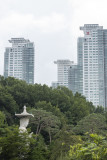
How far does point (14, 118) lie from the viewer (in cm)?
3186

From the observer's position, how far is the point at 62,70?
347 ft

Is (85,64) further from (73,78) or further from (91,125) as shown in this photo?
(91,125)

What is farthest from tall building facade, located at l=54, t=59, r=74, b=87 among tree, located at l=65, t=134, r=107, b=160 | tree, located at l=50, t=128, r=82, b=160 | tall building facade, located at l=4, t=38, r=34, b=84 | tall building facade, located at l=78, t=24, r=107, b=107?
tree, located at l=65, t=134, r=107, b=160

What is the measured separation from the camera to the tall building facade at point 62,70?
10400cm

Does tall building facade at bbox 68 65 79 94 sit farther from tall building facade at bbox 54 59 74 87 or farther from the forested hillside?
the forested hillside

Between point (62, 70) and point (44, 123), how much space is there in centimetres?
7818

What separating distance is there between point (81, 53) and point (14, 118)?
64030mm

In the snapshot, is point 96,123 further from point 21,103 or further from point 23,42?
point 23,42

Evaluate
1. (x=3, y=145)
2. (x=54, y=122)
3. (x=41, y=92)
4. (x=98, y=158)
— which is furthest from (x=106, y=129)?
(x=98, y=158)

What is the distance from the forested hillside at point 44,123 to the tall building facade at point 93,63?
159 feet

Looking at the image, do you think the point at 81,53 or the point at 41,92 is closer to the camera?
the point at 41,92

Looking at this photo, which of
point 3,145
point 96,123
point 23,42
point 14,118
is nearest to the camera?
point 3,145

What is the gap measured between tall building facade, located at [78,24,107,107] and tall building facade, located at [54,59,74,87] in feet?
37.8

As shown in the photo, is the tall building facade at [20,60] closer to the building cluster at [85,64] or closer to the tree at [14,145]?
the building cluster at [85,64]
